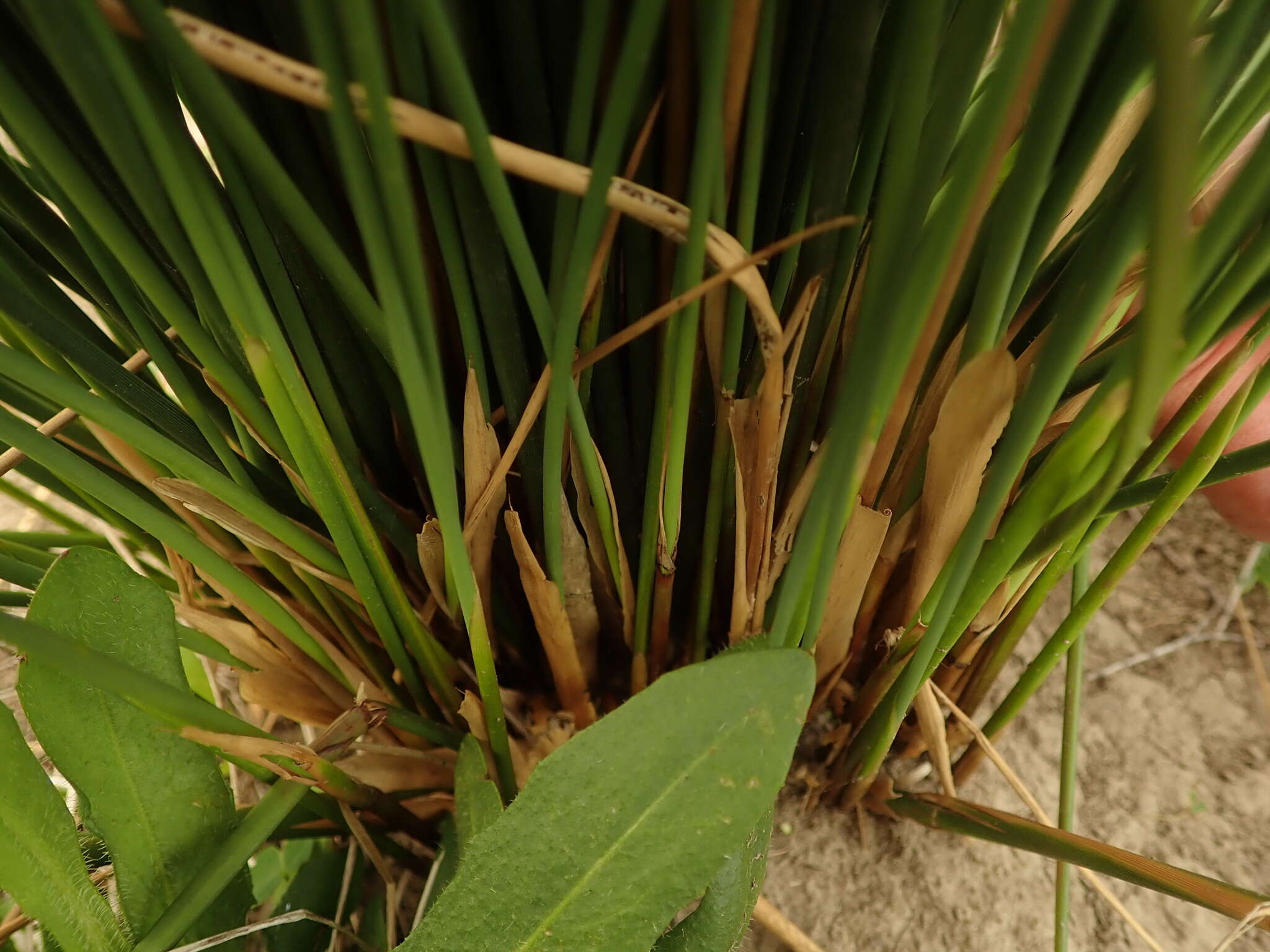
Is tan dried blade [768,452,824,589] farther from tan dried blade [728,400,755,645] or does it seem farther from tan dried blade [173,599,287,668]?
tan dried blade [173,599,287,668]

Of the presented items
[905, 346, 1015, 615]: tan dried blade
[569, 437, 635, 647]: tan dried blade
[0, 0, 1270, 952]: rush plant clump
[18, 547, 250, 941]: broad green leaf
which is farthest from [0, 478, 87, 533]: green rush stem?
[905, 346, 1015, 615]: tan dried blade

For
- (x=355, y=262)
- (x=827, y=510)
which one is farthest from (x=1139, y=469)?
(x=355, y=262)

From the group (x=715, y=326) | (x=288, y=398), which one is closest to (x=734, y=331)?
(x=715, y=326)

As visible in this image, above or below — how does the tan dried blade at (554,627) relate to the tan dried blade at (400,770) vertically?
above

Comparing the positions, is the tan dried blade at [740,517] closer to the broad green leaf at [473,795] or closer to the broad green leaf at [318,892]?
the broad green leaf at [473,795]

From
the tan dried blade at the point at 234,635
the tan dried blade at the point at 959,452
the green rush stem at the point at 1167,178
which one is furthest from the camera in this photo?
the tan dried blade at the point at 234,635

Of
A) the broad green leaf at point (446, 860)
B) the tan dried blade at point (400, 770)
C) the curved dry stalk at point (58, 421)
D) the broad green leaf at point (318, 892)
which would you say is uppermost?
the curved dry stalk at point (58, 421)

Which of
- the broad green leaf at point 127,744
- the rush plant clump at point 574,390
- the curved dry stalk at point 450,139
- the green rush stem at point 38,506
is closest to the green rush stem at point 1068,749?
the rush plant clump at point 574,390
